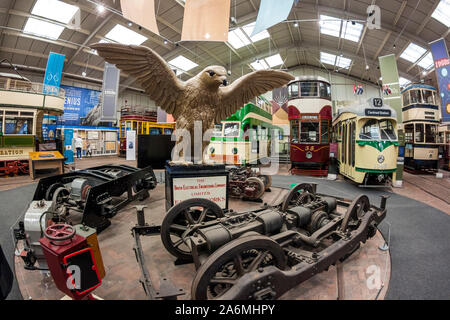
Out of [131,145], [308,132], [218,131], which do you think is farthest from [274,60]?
[131,145]

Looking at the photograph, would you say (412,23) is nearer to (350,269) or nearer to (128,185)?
(350,269)

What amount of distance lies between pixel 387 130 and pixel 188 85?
18.0 ft

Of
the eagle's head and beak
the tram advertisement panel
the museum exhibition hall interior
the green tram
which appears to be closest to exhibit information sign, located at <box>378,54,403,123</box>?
the museum exhibition hall interior

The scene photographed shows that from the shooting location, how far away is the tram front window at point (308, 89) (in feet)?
26.4

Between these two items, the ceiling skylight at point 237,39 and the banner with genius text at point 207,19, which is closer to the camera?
the banner with genius text at point 207,19

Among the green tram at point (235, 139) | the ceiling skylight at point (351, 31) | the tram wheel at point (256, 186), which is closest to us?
the tram wheel at point (256, 186)

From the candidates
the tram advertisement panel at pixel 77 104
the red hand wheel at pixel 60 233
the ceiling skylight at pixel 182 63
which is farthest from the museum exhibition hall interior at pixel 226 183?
the tram advertisement panel at pixel 77 104

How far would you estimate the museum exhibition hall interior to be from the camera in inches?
69.5

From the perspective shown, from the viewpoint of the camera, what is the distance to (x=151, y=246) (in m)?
2.69

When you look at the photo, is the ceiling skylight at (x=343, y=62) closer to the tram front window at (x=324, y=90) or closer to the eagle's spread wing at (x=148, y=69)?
the tram front window at (x=324, y=90)

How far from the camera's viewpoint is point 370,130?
562cm

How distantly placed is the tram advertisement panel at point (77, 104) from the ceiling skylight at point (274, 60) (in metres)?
14.6

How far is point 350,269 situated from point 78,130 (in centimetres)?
1724

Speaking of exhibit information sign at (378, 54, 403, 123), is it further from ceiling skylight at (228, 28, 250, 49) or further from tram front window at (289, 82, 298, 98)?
ceiling skylight at (228, 28, 250, 49)
